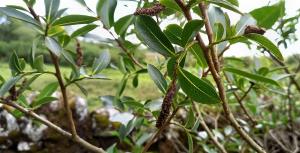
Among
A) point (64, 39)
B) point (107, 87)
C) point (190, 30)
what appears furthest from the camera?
point (107, 87)

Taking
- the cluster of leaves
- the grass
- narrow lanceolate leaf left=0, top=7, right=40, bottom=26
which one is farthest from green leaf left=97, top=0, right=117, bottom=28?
the grass

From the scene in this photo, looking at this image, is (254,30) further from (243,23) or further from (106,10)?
(106,10)

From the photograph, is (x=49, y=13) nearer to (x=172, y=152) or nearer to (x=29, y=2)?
(x=29, y=2)

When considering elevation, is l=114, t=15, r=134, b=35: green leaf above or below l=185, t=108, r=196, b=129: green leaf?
above

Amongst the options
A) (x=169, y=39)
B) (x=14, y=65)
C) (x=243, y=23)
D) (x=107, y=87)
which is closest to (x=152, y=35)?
(x=169, y=39)

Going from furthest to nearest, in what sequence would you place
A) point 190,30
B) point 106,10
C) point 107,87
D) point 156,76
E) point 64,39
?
1. point 107,87
2. point 64,39
3. point 106,10
4. point 156,76
5. point 190,30


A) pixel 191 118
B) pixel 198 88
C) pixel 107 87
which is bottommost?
pixel 107 87

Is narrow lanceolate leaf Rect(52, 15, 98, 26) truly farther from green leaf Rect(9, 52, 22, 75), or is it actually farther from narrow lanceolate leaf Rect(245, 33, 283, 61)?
narrow lanceolate leaf Rect(245, 33, 283, 61)

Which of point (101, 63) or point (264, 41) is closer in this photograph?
point (264, 41)
